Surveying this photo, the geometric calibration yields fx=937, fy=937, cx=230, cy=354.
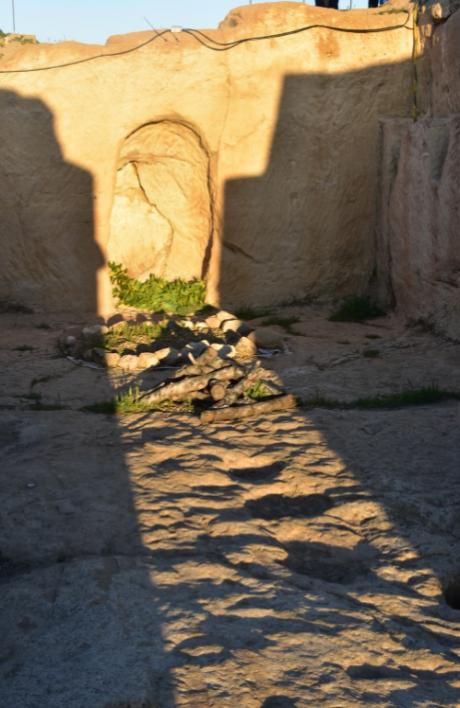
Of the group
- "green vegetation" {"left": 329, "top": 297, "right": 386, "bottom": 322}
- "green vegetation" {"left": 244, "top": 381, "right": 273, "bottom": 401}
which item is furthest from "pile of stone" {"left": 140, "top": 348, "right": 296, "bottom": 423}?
"green vegetation" {"left": 329, "top": 297, "right": 386, "bottom": 322}

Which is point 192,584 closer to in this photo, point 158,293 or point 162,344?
point 162,344

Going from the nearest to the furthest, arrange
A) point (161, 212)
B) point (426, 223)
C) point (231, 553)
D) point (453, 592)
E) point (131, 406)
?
point (453, 592) < point (231, 553) < point (131, 406) < point (426, 223) < point (161, 212)

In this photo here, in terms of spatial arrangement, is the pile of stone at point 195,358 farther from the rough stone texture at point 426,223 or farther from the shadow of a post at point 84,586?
the rough stone texture at point 426,223

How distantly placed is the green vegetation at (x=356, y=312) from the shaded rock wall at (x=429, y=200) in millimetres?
171

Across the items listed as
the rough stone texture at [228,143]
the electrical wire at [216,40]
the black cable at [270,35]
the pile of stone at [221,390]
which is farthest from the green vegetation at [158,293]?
the pile of stone at [221,390]

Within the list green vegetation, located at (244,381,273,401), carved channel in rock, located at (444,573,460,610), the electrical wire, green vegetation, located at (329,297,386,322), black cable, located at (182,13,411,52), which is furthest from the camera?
green vegetation, located at (329,297,386,322)

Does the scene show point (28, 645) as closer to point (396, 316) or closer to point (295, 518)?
point (295, 518)

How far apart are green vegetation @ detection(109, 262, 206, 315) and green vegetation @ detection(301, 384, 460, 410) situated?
3183mm

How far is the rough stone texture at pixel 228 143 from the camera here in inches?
333

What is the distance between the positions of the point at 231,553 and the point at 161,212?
6251mm

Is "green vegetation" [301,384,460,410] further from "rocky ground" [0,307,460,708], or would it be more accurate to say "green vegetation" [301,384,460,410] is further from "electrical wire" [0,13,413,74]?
"electrical wire" [0,13,413,74]

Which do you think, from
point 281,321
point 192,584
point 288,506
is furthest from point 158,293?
point 192,584

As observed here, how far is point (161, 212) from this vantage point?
9.62 m

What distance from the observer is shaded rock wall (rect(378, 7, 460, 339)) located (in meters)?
7.27
